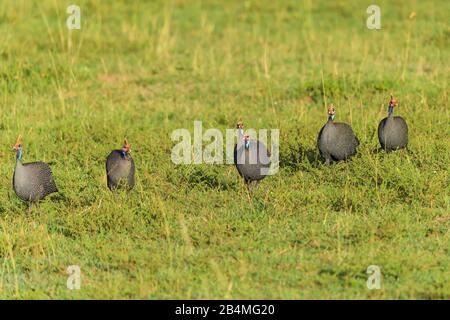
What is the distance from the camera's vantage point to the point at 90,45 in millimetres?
12695

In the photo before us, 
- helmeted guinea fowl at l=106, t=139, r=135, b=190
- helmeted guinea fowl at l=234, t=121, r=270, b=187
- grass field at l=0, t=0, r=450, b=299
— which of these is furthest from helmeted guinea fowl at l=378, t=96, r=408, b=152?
helmeted guinea fowl at l=106, t=139, r=135, b=190

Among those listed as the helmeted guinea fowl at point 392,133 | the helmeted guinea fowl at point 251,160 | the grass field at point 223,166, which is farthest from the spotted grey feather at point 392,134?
the helmeted guinea fowl at point 251,160

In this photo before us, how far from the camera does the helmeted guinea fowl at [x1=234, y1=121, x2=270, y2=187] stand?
8.00m

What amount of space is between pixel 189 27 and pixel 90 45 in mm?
1787

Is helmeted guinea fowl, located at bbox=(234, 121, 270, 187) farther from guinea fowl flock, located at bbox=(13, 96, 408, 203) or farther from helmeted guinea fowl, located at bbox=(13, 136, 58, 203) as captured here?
helmeted guinea fowl, located at bbox=(13, 136, 58, 203)

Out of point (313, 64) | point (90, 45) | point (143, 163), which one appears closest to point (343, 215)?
point (143, 163)

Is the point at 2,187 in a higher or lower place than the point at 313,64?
lower

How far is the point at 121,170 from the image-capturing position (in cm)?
791

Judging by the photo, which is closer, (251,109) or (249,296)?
(249,296)

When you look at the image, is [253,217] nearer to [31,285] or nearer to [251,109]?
[31,285]

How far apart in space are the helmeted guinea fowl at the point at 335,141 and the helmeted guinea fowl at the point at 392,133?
27 cm

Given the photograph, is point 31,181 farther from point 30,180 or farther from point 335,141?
point 335,141

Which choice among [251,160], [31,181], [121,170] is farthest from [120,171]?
[251,160]
